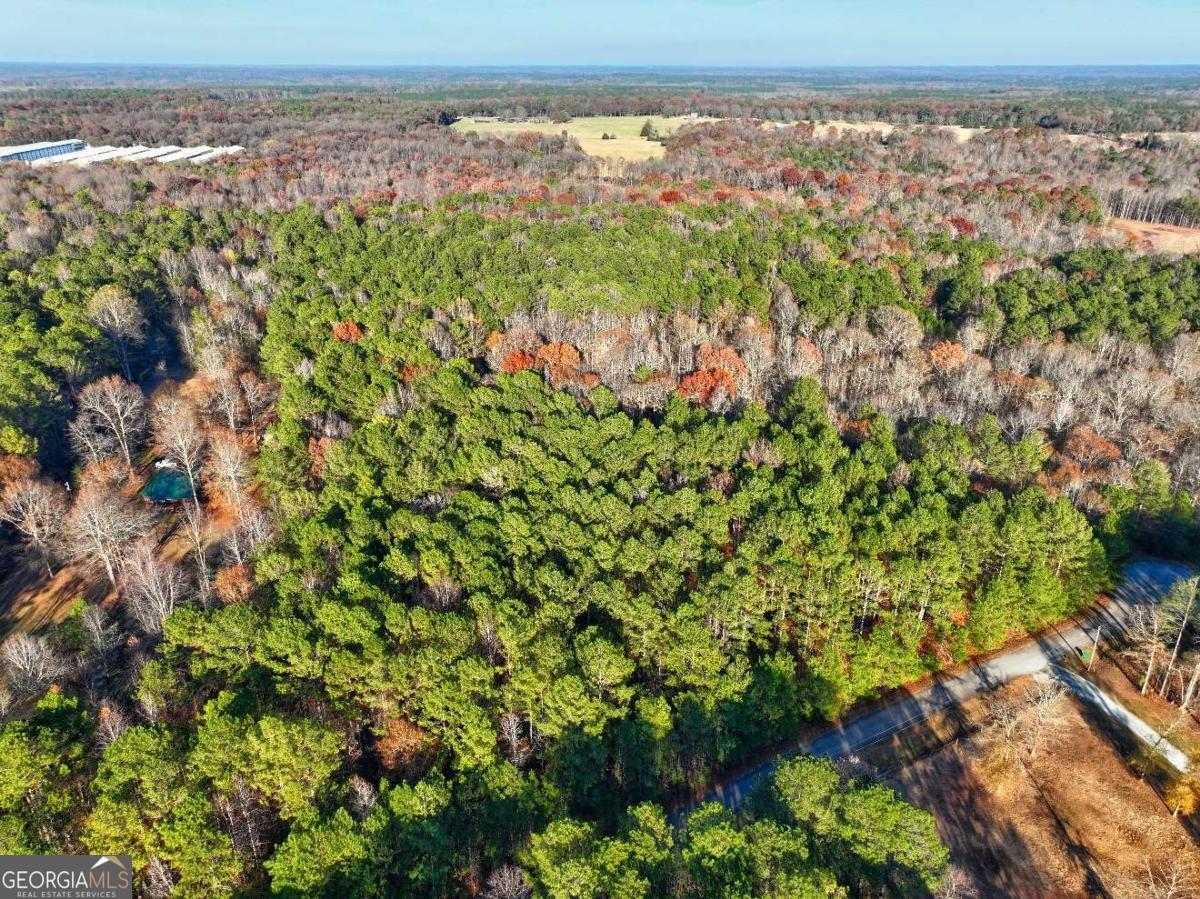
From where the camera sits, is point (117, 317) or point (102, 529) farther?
point (117, 317)

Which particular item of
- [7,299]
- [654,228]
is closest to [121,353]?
[7,299]

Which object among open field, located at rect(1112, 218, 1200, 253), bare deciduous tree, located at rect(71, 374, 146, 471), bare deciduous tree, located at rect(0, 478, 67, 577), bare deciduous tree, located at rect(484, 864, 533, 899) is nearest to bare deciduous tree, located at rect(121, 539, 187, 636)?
bare deciduous tree, located at rect(0, 478, 67, 577)

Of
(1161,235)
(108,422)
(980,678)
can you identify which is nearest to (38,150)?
(108,422)

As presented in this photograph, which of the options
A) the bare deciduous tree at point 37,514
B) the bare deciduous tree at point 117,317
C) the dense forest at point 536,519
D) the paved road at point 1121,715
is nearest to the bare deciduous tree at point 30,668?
the dense forest at point 536,519

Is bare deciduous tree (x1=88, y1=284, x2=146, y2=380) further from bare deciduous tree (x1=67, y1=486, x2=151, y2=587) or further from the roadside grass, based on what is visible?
the roadside grass

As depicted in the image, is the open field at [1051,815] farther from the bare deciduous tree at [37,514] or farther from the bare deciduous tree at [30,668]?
the bare deciduous tree at [37,514]

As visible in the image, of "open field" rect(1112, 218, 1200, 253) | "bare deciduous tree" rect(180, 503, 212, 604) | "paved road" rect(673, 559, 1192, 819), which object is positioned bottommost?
"paved road" rect(673, 559, 1192, 819)

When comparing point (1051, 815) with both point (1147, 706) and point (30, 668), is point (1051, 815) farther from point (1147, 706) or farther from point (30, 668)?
point (30, 668)
